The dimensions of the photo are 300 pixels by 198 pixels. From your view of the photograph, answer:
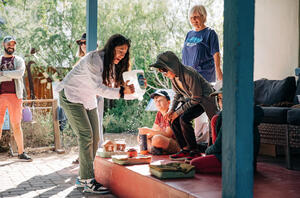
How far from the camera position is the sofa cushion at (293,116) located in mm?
3840

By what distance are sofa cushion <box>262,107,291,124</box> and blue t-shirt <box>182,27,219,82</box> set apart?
0.80 meters

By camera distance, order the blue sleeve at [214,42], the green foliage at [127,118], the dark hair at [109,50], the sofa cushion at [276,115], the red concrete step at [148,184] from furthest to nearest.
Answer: the green foliage at [127,118], the blue sleeve at [214,42], the sofa cushion at [276,115], the dark hair at [109,50], the red concrete step at [148,184]

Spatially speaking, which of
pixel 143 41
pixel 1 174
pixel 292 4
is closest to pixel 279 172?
pixel 1 174

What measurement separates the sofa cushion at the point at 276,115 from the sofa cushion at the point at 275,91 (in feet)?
2.77

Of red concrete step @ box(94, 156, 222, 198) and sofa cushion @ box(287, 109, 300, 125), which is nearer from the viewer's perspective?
red concrete step @ box(94, 156, 222, 198)

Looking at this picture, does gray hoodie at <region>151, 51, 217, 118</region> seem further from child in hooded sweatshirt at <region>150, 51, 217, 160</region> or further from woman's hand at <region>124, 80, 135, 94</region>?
woman's hand at <region>124, 80, 135, 94</region>

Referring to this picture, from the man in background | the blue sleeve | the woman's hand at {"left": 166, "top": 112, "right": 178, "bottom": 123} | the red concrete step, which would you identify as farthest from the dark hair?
the man in background

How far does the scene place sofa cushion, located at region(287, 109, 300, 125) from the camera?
384 cm

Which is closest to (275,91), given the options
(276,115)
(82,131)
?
(276,115)

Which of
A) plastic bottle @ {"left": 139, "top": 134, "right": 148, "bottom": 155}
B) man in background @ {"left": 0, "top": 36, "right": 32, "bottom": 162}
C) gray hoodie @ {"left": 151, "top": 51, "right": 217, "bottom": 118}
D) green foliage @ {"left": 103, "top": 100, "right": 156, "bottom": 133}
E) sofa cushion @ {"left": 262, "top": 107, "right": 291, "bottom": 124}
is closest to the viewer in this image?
gray hoodie @ {"left": 151, "top": 51, "right": 217, "bottom": 118}

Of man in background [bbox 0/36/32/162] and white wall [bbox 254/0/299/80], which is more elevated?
white wall [bbox 254/0/299/80]

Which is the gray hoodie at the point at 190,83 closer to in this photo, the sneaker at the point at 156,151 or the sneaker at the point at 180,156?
the sneaker at the point at 180,156

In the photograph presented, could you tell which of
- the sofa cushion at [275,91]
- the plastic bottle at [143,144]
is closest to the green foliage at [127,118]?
the sofa cushion at [275,91]

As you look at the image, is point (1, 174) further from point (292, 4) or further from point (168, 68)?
point (292, 4)
